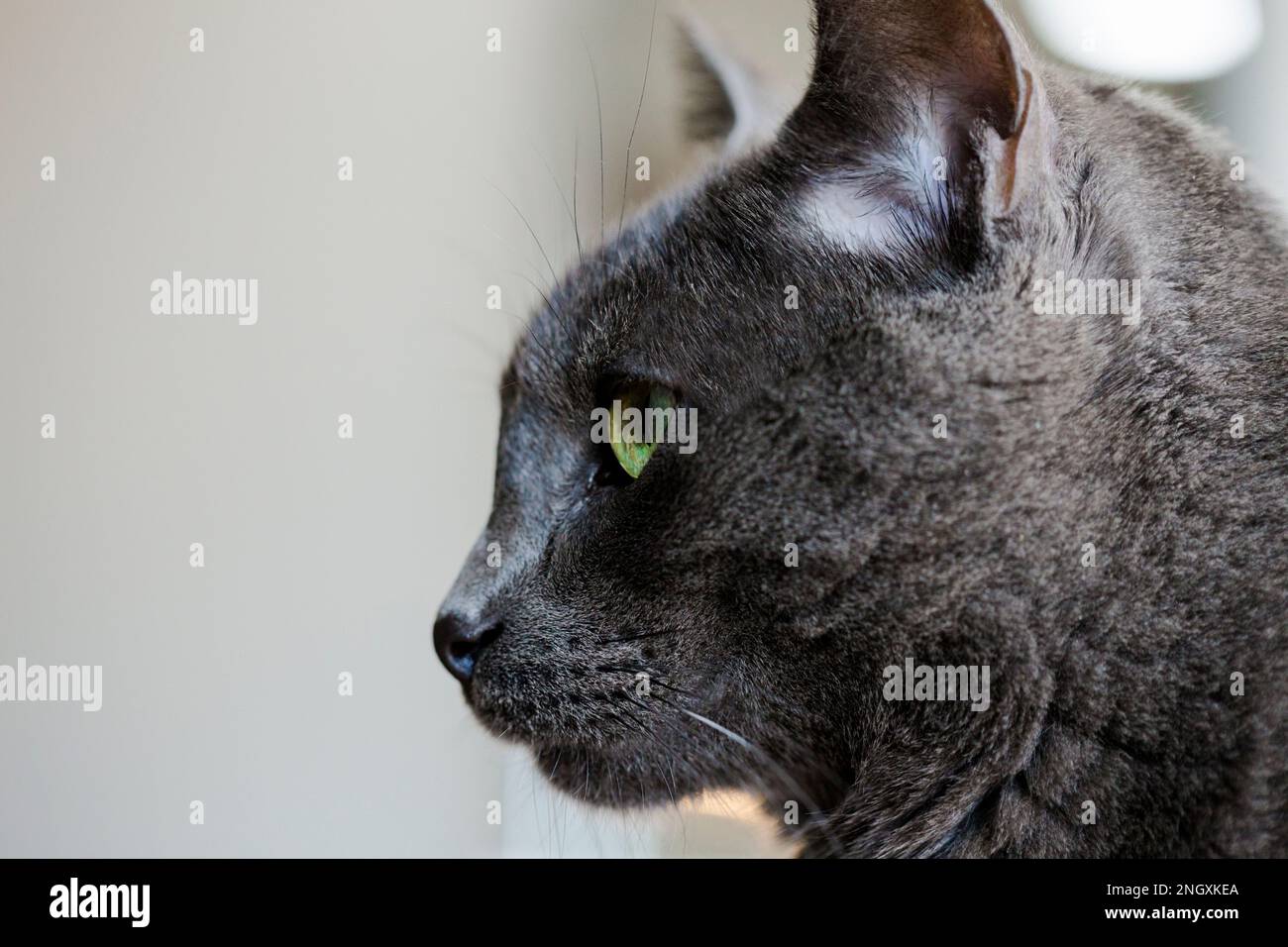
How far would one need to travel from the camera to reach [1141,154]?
680 millimetres

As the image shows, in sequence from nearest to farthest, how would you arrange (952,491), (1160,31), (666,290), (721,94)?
(952,491) → (666,290) → (1160,31) → (721,94)

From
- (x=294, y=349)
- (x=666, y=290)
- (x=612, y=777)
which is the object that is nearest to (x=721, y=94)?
(x=666, y=290)

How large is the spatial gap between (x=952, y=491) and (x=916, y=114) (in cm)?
22

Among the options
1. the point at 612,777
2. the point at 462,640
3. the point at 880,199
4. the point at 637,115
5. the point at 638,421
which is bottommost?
the point at 612,777

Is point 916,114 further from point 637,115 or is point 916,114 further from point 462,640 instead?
point 462,640

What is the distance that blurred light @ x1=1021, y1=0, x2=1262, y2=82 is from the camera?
32.1 inches

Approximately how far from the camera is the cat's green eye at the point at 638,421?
70 cm

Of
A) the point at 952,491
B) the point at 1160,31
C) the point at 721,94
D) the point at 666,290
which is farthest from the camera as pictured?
the point at 721,94

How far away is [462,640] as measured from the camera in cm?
73

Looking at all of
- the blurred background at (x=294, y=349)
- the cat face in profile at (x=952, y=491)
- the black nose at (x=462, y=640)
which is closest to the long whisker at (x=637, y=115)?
the blurred background at (x=294, y=349)

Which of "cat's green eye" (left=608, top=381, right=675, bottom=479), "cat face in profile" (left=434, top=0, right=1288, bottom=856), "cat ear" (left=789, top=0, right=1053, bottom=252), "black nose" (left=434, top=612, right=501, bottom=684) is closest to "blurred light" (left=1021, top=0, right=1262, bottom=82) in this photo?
"cat face in profile" (left=434, top=0, right=1288, bottom=856)
